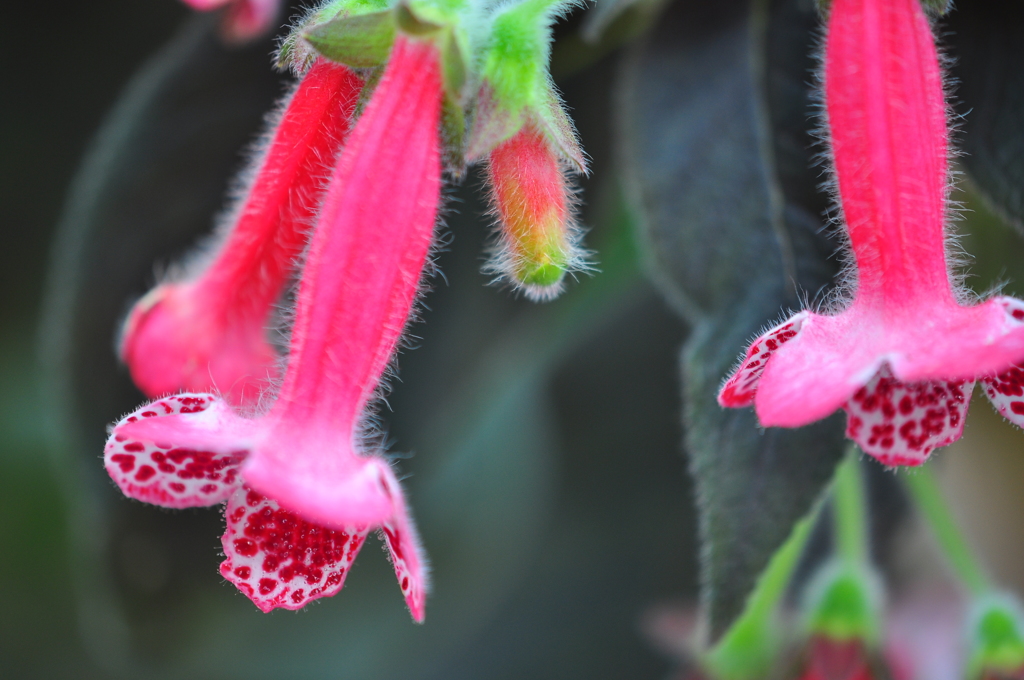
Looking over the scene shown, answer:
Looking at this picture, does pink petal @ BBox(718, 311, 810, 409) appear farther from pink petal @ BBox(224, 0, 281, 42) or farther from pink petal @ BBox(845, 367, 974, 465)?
pink petal @ BBox(224, 0, 281, 42)

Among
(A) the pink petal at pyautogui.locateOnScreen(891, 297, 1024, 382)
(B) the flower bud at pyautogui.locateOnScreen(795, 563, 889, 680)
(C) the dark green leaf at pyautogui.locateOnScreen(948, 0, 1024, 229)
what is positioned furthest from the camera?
(B) the flower bud at pyautogui.locateOnScreen(795, 563, 889, 680)

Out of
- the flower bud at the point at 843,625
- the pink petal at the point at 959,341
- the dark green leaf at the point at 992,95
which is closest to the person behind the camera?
the pink petal at the point at 959,341

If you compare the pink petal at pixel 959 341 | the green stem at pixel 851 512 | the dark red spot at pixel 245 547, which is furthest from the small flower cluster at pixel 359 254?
the green stem at pixel 851 512

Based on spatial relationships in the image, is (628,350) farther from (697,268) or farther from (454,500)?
(697,268)

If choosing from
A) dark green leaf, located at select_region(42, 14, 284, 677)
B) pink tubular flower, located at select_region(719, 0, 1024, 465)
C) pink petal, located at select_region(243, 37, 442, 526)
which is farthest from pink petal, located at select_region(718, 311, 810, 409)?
dark green leaf, located at select_region(42, 14, 284, 677)

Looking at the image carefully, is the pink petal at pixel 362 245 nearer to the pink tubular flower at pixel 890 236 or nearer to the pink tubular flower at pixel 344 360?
the pink tubular flower at pixel 344 360

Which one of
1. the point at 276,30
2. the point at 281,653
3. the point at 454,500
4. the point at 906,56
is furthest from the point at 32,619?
the point at 906,56

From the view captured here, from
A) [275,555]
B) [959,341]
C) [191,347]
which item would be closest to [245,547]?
[275,555]
